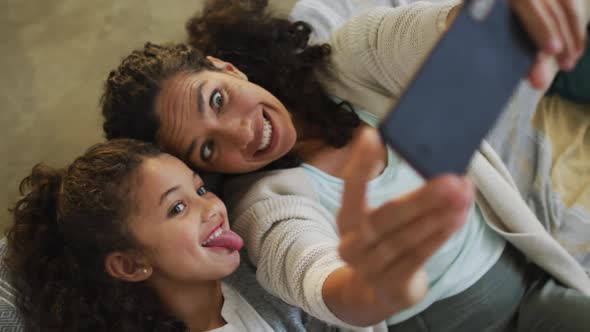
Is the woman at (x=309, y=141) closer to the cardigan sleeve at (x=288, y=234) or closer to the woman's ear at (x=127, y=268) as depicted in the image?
the cardigan sleeve at (x=288, y=234)

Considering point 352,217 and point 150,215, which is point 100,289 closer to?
point 150,215

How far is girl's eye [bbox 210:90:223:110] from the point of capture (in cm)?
78

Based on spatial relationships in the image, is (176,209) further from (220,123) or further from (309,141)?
(309,141)

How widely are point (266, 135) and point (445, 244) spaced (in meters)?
0.30

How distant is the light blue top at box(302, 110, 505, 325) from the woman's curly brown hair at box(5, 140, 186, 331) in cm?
27

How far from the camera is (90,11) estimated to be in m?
1.32

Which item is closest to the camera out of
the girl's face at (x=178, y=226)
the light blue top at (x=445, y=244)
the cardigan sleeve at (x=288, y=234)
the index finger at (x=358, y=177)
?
the index finger at (x=358, y=177)

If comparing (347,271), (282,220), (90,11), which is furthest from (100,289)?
(90,11)

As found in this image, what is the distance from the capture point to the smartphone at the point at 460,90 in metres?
0.35

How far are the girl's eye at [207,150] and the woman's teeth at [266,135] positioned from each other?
2.8 inches

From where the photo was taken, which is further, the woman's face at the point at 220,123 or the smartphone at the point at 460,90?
the woman's face at the point at 220,123

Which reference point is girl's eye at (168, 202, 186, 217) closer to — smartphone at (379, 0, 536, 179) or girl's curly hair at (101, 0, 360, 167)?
girl's curly hair at (101, 0, 360, 167)

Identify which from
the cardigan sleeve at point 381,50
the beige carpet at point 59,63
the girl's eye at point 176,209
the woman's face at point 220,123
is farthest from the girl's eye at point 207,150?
the beige carpet at point 59,63

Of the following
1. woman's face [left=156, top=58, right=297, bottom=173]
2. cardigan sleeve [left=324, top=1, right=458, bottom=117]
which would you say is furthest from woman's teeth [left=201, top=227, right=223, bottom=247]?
cardigan sleeve [left=324, top=1, right=458, bottom=117]
